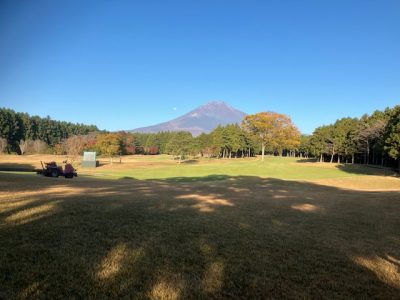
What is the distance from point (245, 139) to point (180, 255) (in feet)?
371

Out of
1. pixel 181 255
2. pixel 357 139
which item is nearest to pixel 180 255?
pixel 181 255

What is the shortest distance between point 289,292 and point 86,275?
368 cm

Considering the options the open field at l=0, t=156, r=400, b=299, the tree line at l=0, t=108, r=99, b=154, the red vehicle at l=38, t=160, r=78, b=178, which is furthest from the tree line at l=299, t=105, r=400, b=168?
the tree line at l=0, t=108, r=99, b=154

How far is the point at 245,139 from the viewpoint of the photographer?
388 ft

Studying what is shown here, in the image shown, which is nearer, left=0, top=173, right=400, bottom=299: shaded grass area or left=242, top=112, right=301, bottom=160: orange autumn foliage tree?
left=0, top=173, right=400, bottom=299: shaded grass area

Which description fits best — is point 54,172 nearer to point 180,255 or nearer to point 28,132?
point 180,255

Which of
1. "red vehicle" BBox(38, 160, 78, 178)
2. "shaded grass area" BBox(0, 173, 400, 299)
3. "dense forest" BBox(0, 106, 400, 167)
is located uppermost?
"dense forest" BBox(0, 106, 400, 167)

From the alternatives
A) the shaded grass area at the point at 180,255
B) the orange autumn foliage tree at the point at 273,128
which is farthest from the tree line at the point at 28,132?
the shaded grass area at the point at 180,255

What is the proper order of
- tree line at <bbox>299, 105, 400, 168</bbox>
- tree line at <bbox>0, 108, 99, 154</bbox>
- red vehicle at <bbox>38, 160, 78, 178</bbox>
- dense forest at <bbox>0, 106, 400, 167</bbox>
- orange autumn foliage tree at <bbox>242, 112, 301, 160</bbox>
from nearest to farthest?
red vehicle at <bbox>38, 160, 78, 178</bbox> → tree line at <bbox>299, 105, 400, 168</bbox> → dense forest at <bbox>0, 106, 400, 167</bbox> → orange autumn foliage tree at <bbox>242, 112, 301, 160</bbox> → tree line at <bbox>0, 108, 99, 154</bbox>

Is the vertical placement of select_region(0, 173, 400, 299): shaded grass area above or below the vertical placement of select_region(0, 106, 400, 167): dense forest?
below

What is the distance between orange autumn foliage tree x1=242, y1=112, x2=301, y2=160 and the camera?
284 ft

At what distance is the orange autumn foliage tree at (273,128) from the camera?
284ft

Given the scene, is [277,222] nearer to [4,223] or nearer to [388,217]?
[388,217]

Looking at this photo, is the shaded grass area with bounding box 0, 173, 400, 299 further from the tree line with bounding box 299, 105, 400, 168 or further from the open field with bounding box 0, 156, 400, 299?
the tree line with bounding box 299, 105, 400, 168
